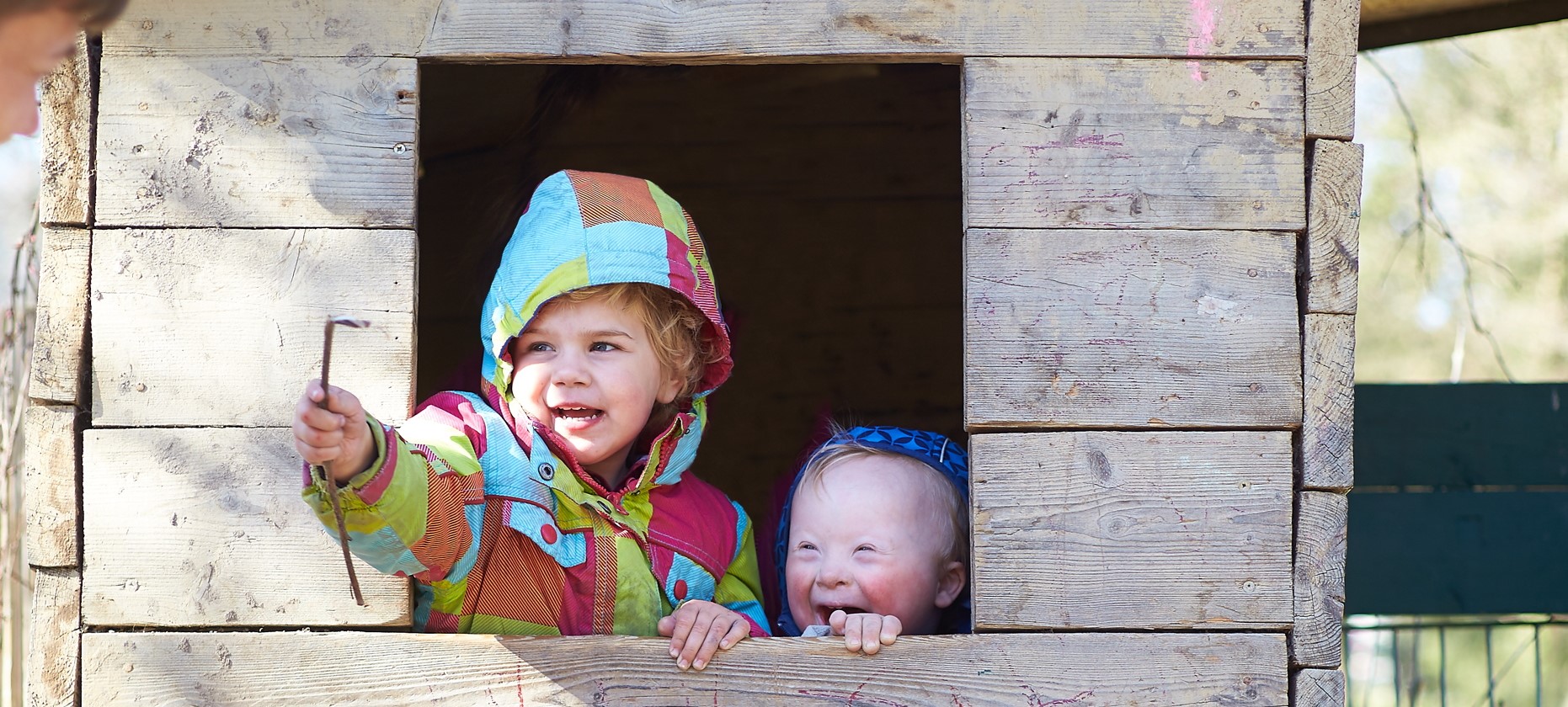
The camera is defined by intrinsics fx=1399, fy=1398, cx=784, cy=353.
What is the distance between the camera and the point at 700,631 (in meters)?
2.10

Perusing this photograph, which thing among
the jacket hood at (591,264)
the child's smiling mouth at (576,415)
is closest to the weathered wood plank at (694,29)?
the jacket hood at (591,264)

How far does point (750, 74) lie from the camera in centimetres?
409

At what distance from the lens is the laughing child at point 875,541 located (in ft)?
7.88

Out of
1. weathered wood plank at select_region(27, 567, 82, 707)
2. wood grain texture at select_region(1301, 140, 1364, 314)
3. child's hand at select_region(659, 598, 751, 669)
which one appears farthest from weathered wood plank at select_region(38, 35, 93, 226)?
wood grain texture at select_region(1301, 140, 1364, 314)

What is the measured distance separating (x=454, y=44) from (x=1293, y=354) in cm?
140

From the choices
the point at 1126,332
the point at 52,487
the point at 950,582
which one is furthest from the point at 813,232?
the point at 52,487

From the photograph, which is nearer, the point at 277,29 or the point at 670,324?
the point at 277,29

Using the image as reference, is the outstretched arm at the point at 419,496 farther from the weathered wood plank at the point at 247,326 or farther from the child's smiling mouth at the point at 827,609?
the child's smiling mouth at the point at 827,609

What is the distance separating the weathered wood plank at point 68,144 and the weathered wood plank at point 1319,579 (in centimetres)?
196

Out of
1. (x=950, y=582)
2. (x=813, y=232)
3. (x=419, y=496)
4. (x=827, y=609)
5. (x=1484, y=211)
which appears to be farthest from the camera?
(x=1484, y=211)

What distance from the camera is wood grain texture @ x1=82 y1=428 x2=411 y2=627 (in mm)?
2098

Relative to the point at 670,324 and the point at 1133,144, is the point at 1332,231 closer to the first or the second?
the point at 1133,144

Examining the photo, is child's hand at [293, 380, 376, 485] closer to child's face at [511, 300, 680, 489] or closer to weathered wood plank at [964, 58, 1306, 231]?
child's face at [511, 300, 680, 489]

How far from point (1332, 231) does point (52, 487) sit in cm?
203
